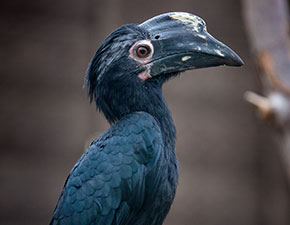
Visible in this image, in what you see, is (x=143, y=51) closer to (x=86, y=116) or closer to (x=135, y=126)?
(x=135, y=126)

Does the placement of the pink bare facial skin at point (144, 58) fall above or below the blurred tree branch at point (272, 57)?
below

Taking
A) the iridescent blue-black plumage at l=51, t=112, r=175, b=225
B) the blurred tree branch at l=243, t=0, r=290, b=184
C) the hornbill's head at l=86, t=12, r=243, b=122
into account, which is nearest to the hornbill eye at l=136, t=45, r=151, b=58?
the hornbill's head at l=86, t=12, r=243, b=122

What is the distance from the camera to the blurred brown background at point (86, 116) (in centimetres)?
628

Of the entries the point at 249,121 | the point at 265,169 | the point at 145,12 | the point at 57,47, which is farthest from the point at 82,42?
the point at 265,169

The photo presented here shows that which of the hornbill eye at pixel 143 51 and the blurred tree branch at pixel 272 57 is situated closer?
the hornbill eye at pixel 143 51

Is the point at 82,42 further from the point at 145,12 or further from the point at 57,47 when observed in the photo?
the point at 145,12

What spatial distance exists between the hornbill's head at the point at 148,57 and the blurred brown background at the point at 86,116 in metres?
3.57

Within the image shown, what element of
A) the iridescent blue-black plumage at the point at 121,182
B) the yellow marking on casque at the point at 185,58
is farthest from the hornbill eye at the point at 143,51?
the iridescent blue-black plumage at the point at 121,182

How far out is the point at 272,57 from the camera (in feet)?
12.1

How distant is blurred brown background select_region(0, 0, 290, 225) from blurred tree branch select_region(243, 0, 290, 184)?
103 inches

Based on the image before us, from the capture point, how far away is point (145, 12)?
638 cm

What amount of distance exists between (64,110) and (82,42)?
32.7 inches

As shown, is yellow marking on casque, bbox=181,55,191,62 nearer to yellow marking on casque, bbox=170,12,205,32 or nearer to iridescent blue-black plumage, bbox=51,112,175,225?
yellow marking on casque, bbox=170,12,205,32

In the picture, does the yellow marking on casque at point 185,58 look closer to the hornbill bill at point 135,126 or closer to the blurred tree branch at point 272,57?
the hornbill bill at point 135,126
